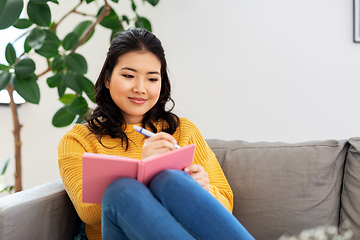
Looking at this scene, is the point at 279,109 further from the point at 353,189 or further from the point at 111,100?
the point at 111,100

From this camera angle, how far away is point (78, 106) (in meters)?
1.66

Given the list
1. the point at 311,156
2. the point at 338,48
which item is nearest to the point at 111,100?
the point at 311,156

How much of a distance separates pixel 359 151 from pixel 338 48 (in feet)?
2.47

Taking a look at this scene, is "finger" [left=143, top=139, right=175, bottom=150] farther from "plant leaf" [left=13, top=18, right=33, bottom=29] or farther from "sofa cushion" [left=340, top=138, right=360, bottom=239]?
"plant leaf" [left=13, top=18, right=33, bottom=29]

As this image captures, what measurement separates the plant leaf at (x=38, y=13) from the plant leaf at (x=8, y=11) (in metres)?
0.17

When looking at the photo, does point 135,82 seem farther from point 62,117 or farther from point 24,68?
point 62,117

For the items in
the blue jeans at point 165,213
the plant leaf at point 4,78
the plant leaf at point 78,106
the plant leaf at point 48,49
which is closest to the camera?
the blue jeans at point 165,213

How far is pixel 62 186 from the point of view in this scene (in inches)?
44.5

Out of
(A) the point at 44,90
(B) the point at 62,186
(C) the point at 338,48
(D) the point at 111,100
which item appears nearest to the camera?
(B) the point at 62,186

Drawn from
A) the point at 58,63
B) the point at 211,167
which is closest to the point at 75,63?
the point at 58,63

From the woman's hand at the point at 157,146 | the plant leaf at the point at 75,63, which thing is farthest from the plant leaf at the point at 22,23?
the woman's hand at the point at 157,146

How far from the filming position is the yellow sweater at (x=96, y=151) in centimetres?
100

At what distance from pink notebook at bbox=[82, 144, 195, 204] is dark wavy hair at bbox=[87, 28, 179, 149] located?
365 millimetres

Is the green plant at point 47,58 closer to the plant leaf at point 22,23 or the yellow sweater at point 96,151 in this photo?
the plant leaf at point 22,23
